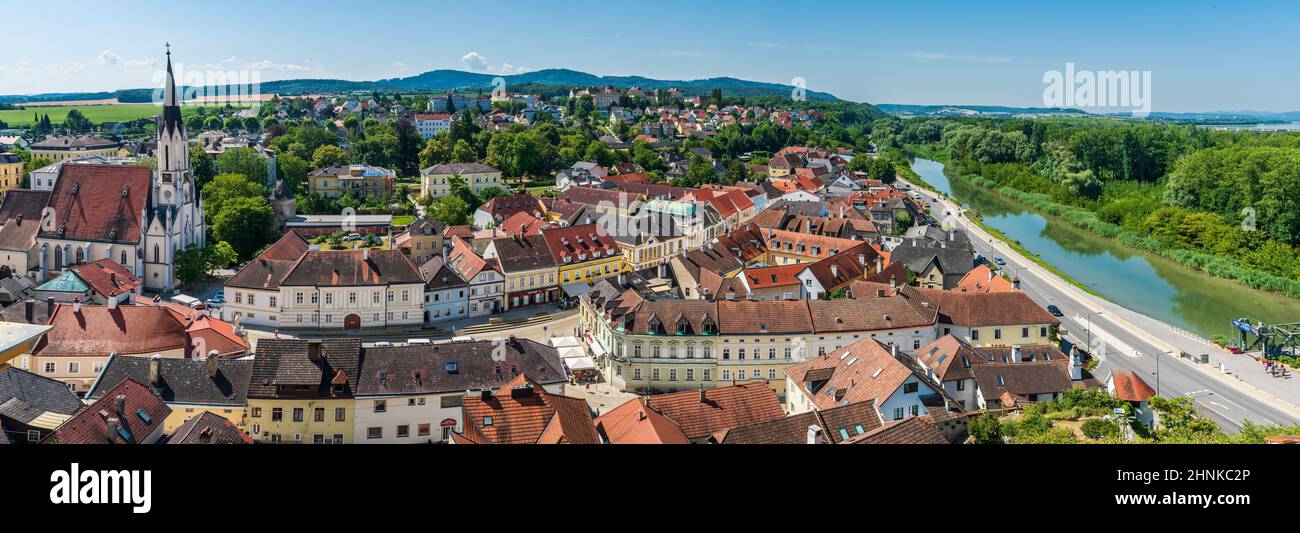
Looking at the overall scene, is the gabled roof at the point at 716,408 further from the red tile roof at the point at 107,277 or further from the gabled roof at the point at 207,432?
the red tile roof at the point at 107,277

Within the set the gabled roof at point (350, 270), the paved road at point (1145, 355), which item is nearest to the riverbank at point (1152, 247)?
the paved road at point (1145, 355)

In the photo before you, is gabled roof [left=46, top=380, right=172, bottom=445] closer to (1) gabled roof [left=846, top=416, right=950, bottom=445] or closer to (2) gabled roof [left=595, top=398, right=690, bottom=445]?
(2) gabled roof [left=595, top=398, right=690, bottom=445]

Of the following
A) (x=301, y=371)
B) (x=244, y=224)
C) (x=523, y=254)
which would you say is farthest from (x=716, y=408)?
(x=244, y=224)

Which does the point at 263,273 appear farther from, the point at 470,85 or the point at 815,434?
the point at 470,85

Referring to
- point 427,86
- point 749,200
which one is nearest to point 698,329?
point 749,200

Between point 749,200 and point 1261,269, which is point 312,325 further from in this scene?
point 1261,269

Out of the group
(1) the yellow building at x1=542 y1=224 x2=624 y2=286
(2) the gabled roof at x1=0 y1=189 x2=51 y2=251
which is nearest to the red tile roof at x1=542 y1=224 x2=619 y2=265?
(1) the yellow building at x1=542 y1=224 x2=624 y2=286
